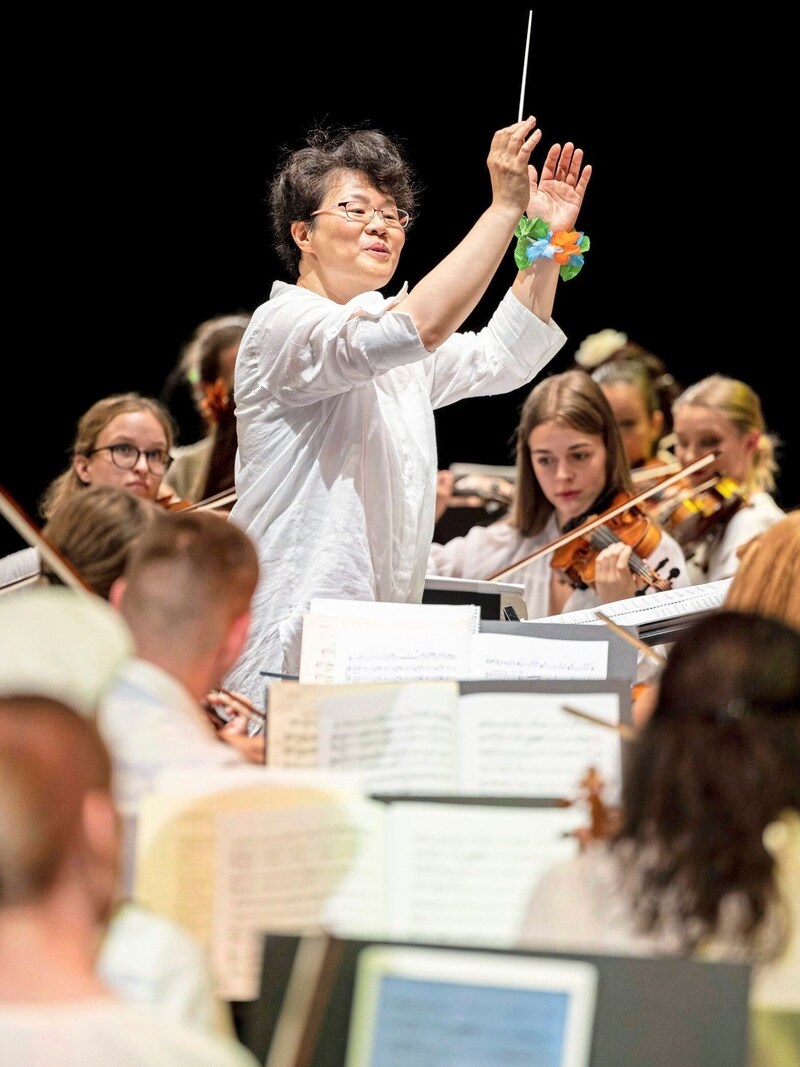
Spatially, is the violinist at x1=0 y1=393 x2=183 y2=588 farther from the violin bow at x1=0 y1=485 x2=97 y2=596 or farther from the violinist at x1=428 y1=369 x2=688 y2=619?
the violin bow at x1=0 y1=485 x2=97 y2=596

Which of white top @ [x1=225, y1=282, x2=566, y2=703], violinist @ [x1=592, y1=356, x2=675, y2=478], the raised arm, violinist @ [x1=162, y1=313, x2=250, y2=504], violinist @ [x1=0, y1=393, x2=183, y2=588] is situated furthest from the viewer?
violinist @ [x1=592, y1=356, x2=675, y2=478]

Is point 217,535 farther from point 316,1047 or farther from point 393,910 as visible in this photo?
point 316,1047

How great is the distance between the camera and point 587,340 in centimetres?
593

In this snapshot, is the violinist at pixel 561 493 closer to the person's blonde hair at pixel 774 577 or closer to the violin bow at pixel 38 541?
the person's blonde hair at pixel 774 577

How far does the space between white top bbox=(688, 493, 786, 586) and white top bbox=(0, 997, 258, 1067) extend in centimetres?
392

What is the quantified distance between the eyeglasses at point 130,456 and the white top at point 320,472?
1167mm

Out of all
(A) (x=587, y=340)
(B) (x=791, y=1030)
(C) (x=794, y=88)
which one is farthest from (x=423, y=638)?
(C) (x=794, y=88)

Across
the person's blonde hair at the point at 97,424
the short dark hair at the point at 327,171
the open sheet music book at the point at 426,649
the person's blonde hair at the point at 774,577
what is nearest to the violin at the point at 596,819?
the person's blonde hair at the point at 774,577

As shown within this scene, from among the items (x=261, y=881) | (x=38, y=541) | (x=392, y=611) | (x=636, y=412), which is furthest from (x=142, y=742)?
(x=636, y=412)

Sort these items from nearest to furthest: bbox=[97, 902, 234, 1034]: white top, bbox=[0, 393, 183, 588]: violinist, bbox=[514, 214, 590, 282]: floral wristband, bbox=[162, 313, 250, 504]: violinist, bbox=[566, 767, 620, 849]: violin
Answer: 1. bbox=[97, 902, 234, 1034]: white top
2. bbox=[566, 767, 620, 849]: violin
3. bbox=[514, 214, 590, 282]: floral wristband
4. bbox=[0, 393, 183, 588]: violinist
5. bbox=[162, 313, 250, 504]: violinist

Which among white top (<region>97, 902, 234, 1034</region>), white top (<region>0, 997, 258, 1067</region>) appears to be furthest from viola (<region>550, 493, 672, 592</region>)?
white top (<region>0, 997, 258, 1067</region>)

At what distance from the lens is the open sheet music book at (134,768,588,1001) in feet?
5.71

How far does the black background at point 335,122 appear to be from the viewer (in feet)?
18.2

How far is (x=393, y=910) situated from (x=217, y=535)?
59 centimetres
